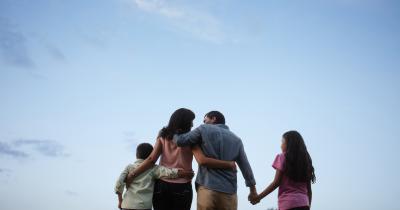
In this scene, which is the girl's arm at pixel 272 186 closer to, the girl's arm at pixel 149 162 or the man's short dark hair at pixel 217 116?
the man's short dark hair at pixel 217 116

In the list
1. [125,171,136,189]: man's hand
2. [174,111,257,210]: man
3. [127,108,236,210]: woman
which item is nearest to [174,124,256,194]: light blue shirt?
[174,111,257,210]: man

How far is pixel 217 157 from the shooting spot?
5.61m

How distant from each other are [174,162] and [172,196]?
509 mm

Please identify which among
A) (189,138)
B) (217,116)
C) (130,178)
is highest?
(217,116)

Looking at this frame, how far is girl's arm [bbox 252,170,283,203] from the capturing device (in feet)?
19.8

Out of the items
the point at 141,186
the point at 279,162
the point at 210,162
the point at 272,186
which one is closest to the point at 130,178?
the point at 141,186

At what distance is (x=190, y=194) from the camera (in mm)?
5742

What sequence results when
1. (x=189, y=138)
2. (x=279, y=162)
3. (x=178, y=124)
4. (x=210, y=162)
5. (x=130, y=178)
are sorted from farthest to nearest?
→ (x=279, y=162), (x=130, y=178), (x=178, y=124), (x=189, y=138), (x=210, y=162)

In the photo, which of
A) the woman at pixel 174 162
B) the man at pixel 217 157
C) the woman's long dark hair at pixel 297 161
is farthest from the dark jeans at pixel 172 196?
the woman's long dark hair at pixel 297 161

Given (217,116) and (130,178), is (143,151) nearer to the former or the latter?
(130,178)

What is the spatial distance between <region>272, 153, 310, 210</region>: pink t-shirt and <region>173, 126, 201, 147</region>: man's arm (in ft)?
4.66

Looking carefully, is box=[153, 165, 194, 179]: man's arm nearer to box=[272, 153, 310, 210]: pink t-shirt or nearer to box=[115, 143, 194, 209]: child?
box=[115, 143, 194, 209]: child

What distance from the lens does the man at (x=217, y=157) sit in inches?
211

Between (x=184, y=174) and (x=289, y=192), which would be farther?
(x=289, y=192)
